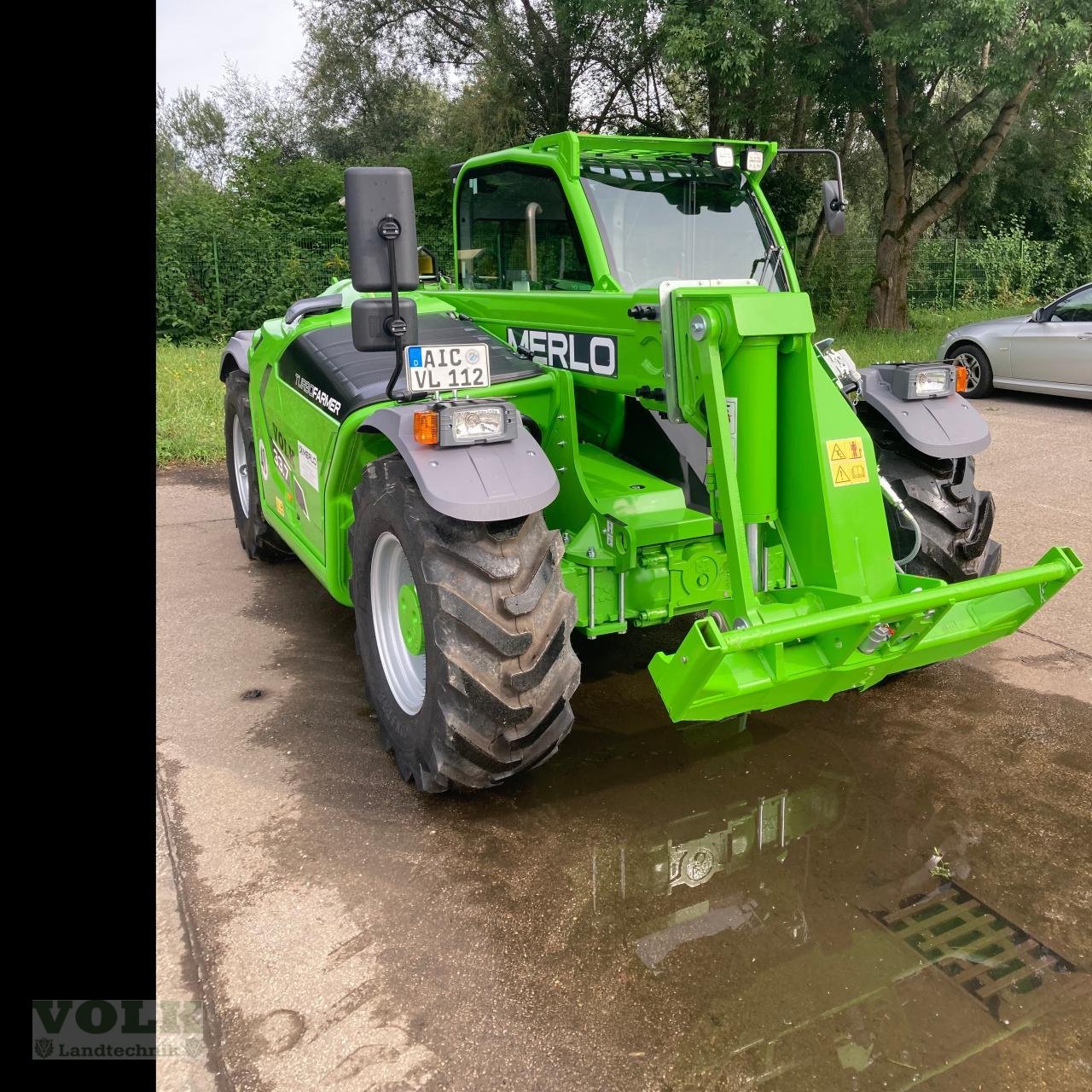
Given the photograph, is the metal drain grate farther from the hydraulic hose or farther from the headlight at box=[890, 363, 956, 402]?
the headlight at box=[890, 363, 956, 402]

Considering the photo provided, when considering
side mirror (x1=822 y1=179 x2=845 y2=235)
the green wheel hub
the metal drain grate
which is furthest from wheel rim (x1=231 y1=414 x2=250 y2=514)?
the metal drain grate

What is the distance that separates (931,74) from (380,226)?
560 inches

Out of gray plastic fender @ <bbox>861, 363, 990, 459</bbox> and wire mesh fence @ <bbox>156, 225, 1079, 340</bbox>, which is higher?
wire mesh fence @ <bbox>156, 225, 1079, 340</bbox>

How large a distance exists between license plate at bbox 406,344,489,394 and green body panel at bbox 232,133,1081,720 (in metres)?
0.36

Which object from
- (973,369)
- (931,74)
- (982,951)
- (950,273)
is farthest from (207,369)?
(950,273)

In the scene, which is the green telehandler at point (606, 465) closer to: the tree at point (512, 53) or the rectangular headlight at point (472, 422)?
the rectangular headlight at point (472, 422)

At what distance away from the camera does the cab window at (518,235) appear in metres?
4.25

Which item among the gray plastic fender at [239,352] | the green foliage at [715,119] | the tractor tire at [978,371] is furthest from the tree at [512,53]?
the gray plastic fender at [239,352]

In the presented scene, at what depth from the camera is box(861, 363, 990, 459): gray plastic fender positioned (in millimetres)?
4086

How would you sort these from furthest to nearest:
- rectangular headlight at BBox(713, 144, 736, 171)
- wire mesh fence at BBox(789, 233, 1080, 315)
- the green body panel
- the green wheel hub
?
1. wire mesh fence at BBox(789, 233, 1080, 315)
2. rectangular headlight at BBox(713, 144, 736, 171)
3. the green wheel hub
4. the green body panel

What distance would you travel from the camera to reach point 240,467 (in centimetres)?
630

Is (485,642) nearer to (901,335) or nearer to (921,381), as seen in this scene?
(921,381)
